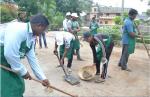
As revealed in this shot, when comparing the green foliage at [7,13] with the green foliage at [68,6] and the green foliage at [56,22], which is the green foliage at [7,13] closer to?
the green foliage at [56,22]

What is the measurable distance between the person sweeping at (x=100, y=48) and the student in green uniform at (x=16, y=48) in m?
3.47

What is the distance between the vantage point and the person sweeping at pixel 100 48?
7571 millimetres

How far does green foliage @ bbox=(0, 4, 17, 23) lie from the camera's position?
16.4 metres

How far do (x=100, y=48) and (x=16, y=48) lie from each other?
175 inches

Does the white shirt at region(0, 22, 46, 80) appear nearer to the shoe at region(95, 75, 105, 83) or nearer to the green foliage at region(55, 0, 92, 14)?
the shoe at region(95, 75, 105, 83)

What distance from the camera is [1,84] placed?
4035 millimetres


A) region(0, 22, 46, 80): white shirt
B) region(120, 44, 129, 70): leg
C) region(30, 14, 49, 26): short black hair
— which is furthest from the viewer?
region(120, 44, 129, 70): leg

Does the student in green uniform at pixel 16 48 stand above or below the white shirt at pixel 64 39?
above

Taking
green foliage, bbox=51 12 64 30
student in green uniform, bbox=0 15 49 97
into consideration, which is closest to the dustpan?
student in green uniform, bbox=0 15 49 97

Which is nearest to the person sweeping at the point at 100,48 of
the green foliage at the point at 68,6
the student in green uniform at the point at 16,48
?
the student in green uniform at the point at 16,48

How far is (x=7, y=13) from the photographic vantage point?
55.4 feet

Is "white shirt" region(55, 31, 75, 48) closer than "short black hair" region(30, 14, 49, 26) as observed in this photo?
No

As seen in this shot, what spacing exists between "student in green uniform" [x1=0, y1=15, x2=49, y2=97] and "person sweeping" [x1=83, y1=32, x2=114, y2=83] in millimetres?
3472

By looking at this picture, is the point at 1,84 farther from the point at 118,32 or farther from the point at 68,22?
the point at 118,32
